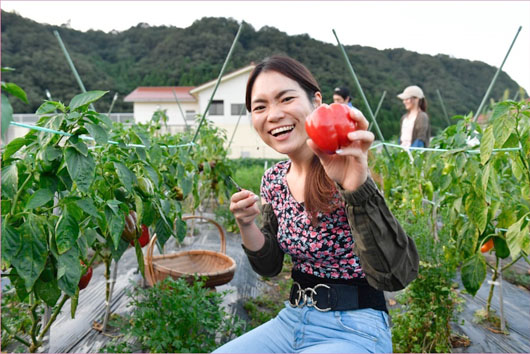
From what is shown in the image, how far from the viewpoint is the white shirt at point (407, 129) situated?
15.1 feet

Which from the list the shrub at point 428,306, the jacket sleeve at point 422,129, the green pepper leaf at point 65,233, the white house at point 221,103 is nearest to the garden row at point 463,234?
the shrub at point 428,306

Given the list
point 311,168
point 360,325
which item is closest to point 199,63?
point 311,168

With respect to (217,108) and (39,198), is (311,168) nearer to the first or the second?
(39,198)

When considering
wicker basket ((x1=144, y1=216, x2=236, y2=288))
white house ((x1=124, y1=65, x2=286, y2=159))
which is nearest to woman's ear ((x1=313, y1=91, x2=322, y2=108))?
wicker basket ((x1=144, y1=216, x2=236, y2=288))

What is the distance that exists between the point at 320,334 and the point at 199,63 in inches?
795

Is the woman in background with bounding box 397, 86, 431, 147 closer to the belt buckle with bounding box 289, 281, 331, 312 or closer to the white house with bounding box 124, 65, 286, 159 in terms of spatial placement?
the belt buckle with bounding box 289, 281, 331, 312

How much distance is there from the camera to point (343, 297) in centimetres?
113

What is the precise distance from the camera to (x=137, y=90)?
2161 centimetres

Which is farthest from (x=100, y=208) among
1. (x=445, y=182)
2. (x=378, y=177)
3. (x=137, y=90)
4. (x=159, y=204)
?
(x=137, y=90)

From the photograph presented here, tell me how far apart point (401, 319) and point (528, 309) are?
1203 mm

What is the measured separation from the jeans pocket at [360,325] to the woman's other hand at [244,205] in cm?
36

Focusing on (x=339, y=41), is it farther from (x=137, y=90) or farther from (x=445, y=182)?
(x=137, y=90)

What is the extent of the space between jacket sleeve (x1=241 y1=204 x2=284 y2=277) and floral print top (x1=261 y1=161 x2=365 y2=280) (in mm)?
55

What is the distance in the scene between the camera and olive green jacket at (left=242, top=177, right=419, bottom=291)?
906 mm
